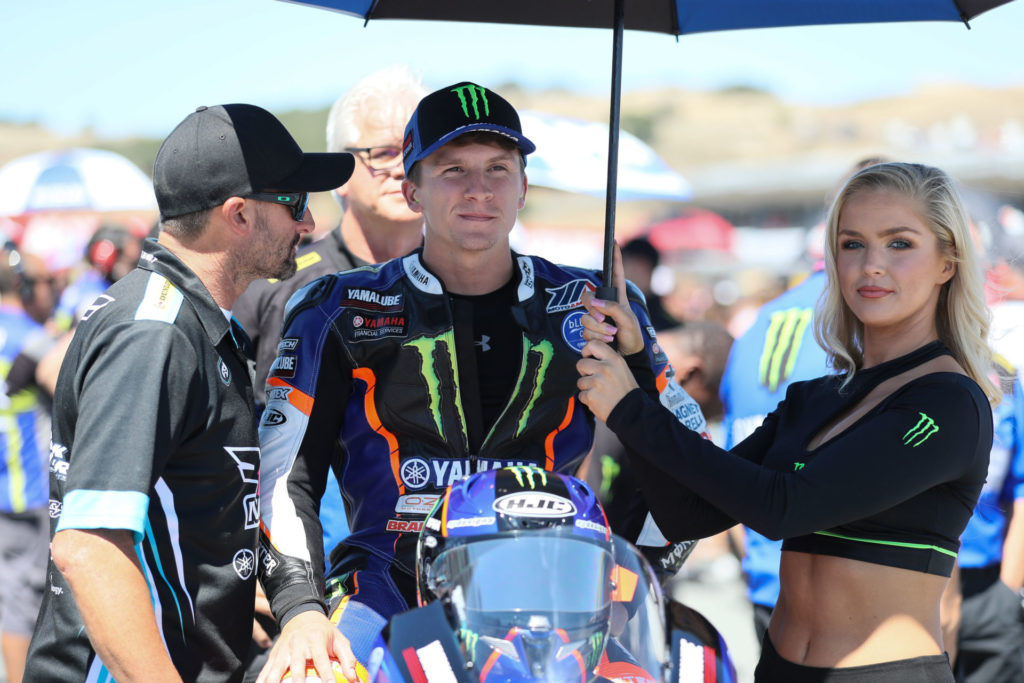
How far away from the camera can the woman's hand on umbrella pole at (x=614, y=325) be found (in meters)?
3.03

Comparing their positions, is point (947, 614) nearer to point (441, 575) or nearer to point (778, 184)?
point (441, 575)

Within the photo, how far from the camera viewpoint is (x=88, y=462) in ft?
8.00

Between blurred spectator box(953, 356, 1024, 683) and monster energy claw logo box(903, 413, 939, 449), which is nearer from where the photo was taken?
monster energy claw logo box(903, 413, 939, 449)

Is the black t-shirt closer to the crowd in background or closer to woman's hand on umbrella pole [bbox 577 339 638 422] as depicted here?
woman's hand on umbrella pole [bbox 577 339 638 422]

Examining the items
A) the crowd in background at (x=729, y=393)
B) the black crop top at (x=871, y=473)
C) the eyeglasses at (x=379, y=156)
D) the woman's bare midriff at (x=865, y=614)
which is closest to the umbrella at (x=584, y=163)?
the crowd in background at (x=729, y=393)

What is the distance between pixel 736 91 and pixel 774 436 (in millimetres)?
90630

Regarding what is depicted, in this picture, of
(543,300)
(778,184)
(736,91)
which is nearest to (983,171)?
(778,184)

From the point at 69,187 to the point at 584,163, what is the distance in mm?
3870

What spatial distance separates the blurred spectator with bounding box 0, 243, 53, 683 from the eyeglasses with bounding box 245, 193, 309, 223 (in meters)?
3.74

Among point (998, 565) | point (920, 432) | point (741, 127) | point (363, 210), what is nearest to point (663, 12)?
point (363, 210)

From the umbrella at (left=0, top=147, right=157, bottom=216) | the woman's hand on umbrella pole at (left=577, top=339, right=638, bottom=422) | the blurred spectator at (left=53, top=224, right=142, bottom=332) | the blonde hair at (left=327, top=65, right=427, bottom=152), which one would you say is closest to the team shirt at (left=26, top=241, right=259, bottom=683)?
the woman's hand on umbrella pole at (left=577, top=339, right=638, bottom=422)

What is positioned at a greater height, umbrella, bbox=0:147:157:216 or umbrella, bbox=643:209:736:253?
umbrella, bbox=643:209:736:253

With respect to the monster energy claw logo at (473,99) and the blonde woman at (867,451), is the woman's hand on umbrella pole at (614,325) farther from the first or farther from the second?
the monster energy claw logo at (473,99)

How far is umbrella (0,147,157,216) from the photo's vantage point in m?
7.91
